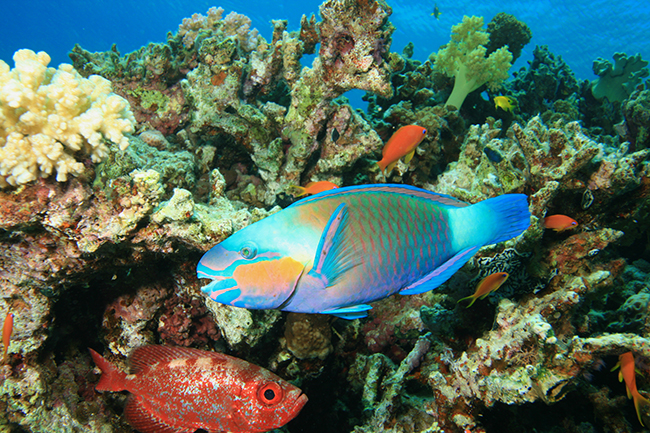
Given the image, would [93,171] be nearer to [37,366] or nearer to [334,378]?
[37,366]

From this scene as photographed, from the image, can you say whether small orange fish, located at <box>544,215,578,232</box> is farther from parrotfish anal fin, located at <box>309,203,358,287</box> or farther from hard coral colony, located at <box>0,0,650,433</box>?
parrotfish anal fin, located at <box>309,203,358,287</box>

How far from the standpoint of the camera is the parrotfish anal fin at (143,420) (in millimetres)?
2053

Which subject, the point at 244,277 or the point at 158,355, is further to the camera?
the point at 158,355

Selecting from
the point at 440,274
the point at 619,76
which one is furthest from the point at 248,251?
the point at 619,76

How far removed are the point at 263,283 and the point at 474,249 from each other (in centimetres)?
109

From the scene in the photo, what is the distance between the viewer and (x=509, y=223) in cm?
142

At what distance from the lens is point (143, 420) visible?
82.4 inches

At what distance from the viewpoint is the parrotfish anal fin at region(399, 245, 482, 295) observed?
1.44 metres

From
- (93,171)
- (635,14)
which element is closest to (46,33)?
(93,171)

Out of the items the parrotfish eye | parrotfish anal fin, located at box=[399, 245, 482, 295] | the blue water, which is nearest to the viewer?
the parrotfish eye

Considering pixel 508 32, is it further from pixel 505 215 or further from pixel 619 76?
pixel 505 215

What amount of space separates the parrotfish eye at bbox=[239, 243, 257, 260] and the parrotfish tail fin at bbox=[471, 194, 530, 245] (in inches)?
43.7

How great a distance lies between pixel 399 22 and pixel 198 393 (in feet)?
271

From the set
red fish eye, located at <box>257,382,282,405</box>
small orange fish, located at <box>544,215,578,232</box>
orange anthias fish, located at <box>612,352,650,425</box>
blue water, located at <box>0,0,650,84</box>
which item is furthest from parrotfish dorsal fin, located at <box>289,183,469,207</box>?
blue water, located at <box>0,0,650,84</box>
